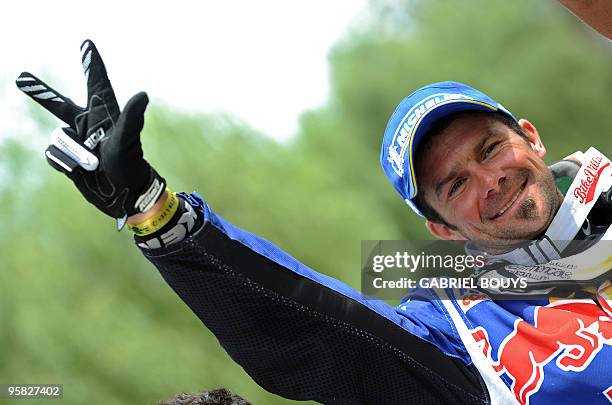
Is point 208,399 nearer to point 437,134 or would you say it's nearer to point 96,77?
point 96,77

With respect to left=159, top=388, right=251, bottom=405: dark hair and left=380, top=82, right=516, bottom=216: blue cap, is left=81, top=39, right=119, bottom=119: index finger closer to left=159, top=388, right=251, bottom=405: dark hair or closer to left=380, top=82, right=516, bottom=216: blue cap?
left=159, top=388, right=251, bottom=405: dark hair

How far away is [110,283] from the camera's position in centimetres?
327

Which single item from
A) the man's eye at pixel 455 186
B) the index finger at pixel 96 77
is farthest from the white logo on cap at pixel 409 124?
the index finger at pixel 96 77

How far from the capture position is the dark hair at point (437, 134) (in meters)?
1.50

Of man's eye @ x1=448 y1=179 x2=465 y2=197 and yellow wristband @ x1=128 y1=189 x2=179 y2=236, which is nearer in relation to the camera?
yellow wristband @ x1=128 y1=189 x2=179 y2=236

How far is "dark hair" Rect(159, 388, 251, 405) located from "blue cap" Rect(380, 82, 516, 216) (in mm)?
508

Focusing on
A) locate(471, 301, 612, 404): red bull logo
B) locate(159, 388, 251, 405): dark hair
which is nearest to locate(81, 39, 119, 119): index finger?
locate(159, 388, 251, 405): dark hair

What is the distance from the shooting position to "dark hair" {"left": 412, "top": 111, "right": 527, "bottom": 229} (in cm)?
150

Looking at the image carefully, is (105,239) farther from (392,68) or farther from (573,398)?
(573,398)

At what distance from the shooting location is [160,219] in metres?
1.00

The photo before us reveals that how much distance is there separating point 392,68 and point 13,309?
85.4 inches

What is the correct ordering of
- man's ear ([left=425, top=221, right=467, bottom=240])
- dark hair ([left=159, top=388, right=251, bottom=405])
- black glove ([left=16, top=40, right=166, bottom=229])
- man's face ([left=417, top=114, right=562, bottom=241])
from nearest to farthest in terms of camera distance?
black glove ([left=16, top=40, right=166, bottom=229]) < dark hair ([left=159, top=388, right=251, bottom=405]) < man's face ([left=417, top=114, right=562, bottom=241]) < man's ear ([left=425, top=221, right=467, bottom=240])

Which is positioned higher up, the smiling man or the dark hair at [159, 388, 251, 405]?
the smiling man

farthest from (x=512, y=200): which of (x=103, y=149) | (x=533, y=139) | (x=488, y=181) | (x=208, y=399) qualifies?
(x=103, y=149)
